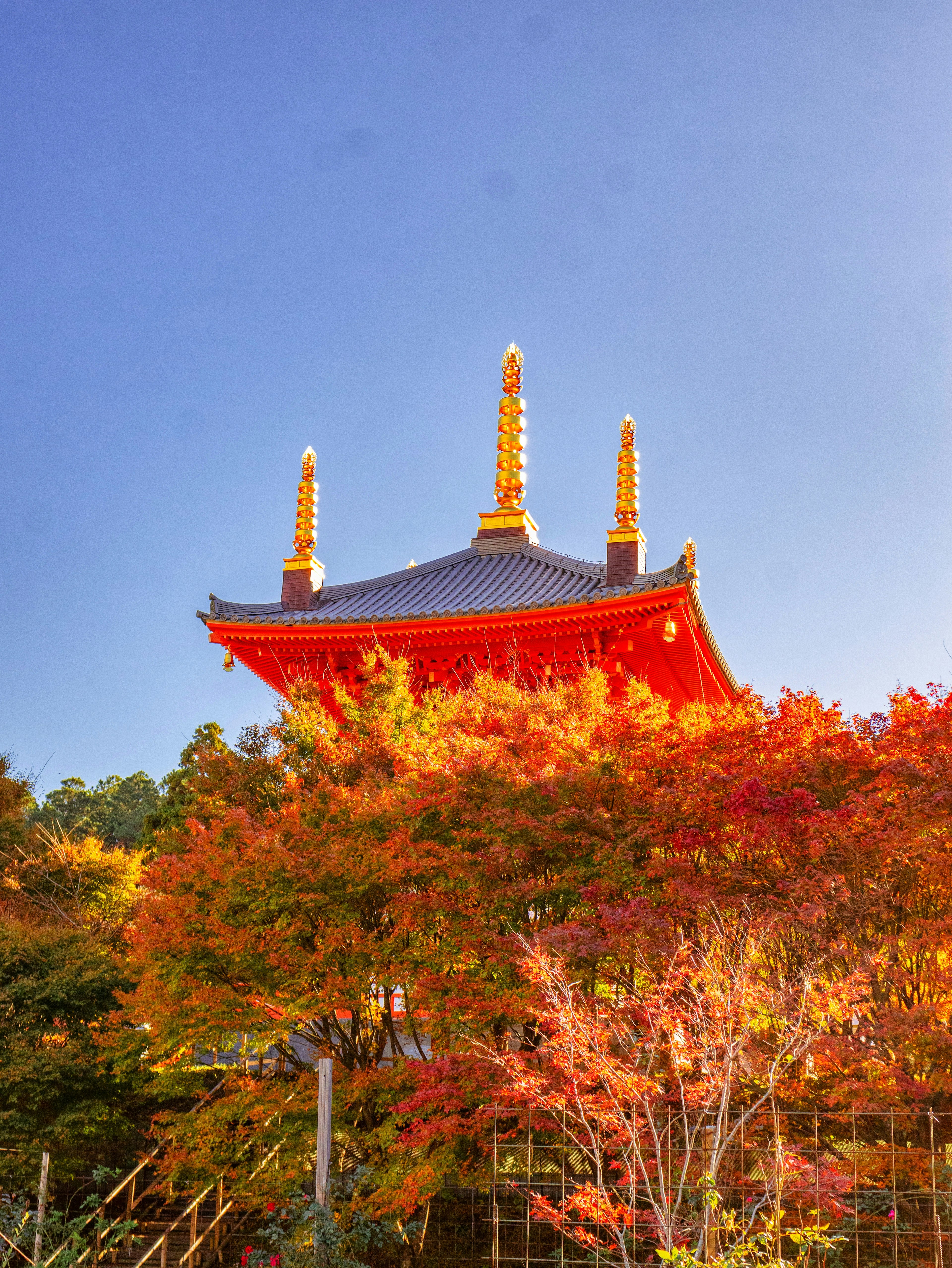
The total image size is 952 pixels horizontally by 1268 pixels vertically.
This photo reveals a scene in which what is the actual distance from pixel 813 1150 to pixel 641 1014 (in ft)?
4.66

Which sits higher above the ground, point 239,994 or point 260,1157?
point 239,994

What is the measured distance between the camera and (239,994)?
30.3ft

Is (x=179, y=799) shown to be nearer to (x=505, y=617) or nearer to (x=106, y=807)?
(x=505, y=617)

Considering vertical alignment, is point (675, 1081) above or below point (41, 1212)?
above

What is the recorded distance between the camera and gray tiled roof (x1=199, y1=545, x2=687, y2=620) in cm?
1628

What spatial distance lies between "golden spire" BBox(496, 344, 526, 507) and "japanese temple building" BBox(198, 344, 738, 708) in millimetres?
22

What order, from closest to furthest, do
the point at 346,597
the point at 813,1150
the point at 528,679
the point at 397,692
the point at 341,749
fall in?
the point at 813,1150, the point at 341,749, the point at 397,692, the point at 528,679, the point at 346,597

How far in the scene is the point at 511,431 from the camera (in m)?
19.1

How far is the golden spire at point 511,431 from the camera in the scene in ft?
62.8

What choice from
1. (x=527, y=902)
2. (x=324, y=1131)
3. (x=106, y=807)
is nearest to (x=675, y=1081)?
(x=527, y=902)

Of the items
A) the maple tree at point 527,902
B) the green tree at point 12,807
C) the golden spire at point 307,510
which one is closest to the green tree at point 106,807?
the green tree at point 12,807

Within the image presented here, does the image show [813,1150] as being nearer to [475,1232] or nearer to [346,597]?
[475,1232]

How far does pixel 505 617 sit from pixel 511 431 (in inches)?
186

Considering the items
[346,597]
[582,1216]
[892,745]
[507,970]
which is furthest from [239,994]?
[346,597]
